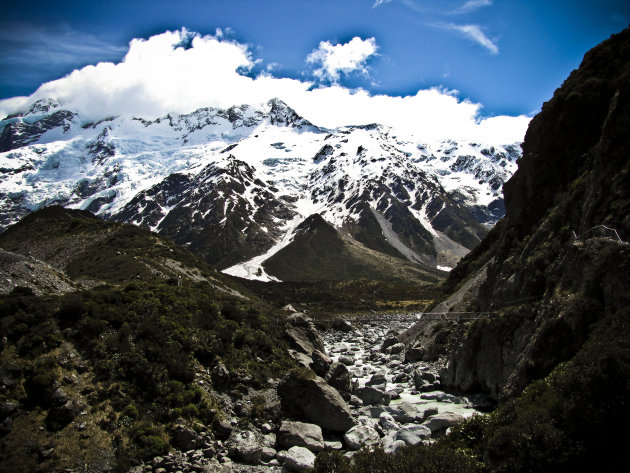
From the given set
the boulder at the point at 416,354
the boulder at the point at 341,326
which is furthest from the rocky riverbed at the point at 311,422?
the boulder at the point at 341,326

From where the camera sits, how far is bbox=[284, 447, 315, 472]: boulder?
19812mm

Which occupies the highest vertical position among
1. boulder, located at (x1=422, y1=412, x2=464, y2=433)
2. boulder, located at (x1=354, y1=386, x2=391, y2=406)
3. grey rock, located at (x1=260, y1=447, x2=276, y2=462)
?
boulder, located at (x1=422, y1=412, x2=464, y2=433)

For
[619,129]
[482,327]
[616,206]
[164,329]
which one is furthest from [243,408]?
[619,129]

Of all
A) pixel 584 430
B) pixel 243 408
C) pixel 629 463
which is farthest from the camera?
pixel 243 408

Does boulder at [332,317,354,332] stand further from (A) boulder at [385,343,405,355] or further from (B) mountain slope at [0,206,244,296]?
(A) boulder at [385,343,405,355]

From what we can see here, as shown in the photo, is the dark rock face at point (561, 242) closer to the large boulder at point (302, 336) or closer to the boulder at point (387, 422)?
the boulder at point (387, 422)

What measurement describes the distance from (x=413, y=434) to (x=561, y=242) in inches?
649

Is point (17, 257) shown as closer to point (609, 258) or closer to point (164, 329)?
point (164, 329)

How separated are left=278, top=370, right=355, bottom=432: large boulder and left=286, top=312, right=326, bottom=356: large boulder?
45.2 feet

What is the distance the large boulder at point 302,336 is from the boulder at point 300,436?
16.9 meters

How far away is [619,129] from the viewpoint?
25.5m

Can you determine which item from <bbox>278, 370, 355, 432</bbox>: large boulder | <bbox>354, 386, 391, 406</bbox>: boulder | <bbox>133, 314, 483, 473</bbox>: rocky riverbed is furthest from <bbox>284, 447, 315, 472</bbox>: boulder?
<bbox>354, 386, 391, 406</bbox>: boulder

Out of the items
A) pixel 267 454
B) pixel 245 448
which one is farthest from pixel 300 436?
pixel 245 448

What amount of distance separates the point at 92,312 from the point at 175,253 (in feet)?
252
